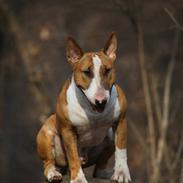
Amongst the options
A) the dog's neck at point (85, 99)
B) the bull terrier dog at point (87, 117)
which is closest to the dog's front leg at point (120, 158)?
the bull terrier dog at point (87, 117)

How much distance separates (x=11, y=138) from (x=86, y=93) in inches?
316

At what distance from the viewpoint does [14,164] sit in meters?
13.8

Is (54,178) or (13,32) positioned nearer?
(54,178)

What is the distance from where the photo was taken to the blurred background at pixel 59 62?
1270 cm

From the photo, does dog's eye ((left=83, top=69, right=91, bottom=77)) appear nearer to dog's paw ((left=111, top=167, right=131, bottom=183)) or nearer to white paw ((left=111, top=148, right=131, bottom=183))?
white paw ((left=111, top=148, right=131, bottom=183))

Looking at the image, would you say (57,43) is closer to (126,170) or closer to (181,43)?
(181,43)

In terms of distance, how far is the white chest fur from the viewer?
606 cm

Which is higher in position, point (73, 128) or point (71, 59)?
point (71, 59)

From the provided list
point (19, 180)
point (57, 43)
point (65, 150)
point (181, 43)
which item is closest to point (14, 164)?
point (19, 180)

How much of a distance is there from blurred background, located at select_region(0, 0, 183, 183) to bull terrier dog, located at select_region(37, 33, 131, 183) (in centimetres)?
556

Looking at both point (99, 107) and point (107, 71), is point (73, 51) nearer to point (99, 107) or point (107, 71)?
point (107, 71)

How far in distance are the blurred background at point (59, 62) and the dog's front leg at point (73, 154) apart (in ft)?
19.1

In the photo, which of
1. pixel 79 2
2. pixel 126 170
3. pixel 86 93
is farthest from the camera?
pixel 79 2

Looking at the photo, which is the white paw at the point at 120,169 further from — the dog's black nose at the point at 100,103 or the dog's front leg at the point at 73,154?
the dog's black nose at the point at 100,103
